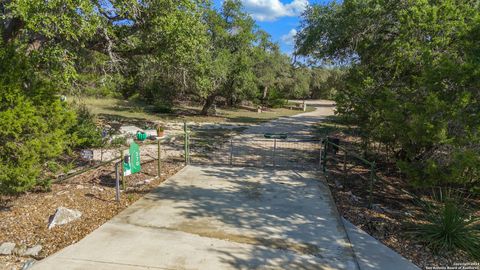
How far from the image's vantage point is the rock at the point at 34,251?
149 inches

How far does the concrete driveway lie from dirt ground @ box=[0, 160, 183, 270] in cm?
25

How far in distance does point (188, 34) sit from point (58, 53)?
3.33 metres

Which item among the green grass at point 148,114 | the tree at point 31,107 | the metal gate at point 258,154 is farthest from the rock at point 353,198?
the green grass at point 148,114

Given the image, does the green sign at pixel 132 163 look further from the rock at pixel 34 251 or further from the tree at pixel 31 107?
the rock at pixel 34 251

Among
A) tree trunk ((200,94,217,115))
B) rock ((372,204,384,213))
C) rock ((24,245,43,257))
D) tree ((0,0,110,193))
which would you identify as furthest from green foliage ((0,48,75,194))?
tree trunk ((200,94,217,115))

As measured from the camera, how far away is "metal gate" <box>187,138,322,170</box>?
345 inches

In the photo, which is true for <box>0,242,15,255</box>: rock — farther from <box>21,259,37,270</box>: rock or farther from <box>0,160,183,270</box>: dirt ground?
<box>21,259,37,270</box>: rock

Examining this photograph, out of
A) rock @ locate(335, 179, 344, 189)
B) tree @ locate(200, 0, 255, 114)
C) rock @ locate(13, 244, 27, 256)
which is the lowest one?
rock @ locate(13, 244, 27, 256)

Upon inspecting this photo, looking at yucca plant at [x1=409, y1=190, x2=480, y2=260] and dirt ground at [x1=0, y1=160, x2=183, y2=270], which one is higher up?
yucca plant at [x1=409, y1=190, x2=480, y2=260]

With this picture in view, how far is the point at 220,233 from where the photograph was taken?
4.42m

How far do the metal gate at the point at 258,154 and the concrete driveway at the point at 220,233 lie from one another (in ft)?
7.19

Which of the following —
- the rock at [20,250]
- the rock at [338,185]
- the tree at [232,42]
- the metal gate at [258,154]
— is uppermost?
the tree at [232,42]

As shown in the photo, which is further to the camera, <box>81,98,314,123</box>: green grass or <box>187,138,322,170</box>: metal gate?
<box>81,98,314,123</box>: green grass

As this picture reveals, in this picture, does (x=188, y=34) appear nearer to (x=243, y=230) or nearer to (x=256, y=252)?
(x=243, y=230)
